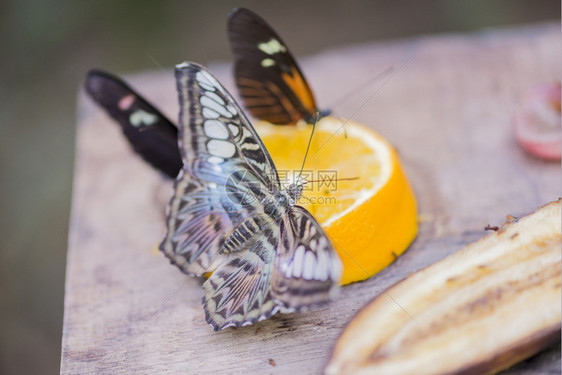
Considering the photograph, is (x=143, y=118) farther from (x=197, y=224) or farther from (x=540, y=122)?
(x=540, y=122)

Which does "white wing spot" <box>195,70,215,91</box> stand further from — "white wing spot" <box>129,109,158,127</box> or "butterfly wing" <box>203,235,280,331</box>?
"butterfly wing" <box>203,235,280,331</box>

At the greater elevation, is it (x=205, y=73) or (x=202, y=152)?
(x=205, y=73)

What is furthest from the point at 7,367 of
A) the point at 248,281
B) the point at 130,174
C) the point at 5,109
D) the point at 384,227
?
the point at 384,227

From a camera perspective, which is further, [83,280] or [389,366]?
[83,280]

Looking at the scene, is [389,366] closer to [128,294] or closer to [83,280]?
[128,294]

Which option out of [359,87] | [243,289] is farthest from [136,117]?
[359,87]

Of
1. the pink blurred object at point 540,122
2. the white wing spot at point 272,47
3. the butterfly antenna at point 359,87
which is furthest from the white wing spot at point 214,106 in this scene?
the pink blurred object at point 540,122
